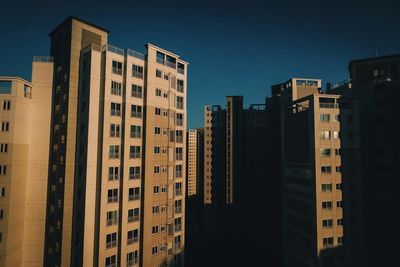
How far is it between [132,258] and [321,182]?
37328 mm

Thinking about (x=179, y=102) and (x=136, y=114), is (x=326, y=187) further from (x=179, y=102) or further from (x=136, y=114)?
(x=136, y=114)

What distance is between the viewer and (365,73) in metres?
59.2

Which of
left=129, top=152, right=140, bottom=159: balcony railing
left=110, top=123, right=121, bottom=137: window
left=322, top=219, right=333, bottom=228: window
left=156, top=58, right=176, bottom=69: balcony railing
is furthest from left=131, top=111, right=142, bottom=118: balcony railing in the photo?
left=322, top=219, right=333, bottom=228: window

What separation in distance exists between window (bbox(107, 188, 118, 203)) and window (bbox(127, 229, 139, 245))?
5730 millimetres

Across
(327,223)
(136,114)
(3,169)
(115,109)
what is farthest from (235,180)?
(3,169)

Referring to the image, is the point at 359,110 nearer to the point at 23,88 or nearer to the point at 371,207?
the point at 371,207

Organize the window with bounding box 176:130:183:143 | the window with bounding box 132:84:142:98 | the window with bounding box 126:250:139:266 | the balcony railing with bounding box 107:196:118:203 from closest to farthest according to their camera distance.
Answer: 1. the balcony railing with bounding box 107:196:118:203
2. the window with bounding box 126:250:139:266
3. the window with bounding box 132:84:142:98
4. the window with bounding box 176:130:183:143

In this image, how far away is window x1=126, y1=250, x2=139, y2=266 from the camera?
36188mm

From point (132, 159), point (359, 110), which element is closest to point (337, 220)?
point (359, 110)

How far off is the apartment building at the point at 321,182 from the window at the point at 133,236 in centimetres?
3377

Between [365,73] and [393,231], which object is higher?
[365,73]

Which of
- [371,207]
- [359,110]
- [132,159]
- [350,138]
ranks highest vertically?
[359,110]

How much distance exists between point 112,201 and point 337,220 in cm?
4284

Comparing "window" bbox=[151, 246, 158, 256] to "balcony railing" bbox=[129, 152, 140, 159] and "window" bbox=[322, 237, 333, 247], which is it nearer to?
"balcony railing" bbox=[129, 152, 140, 159]
